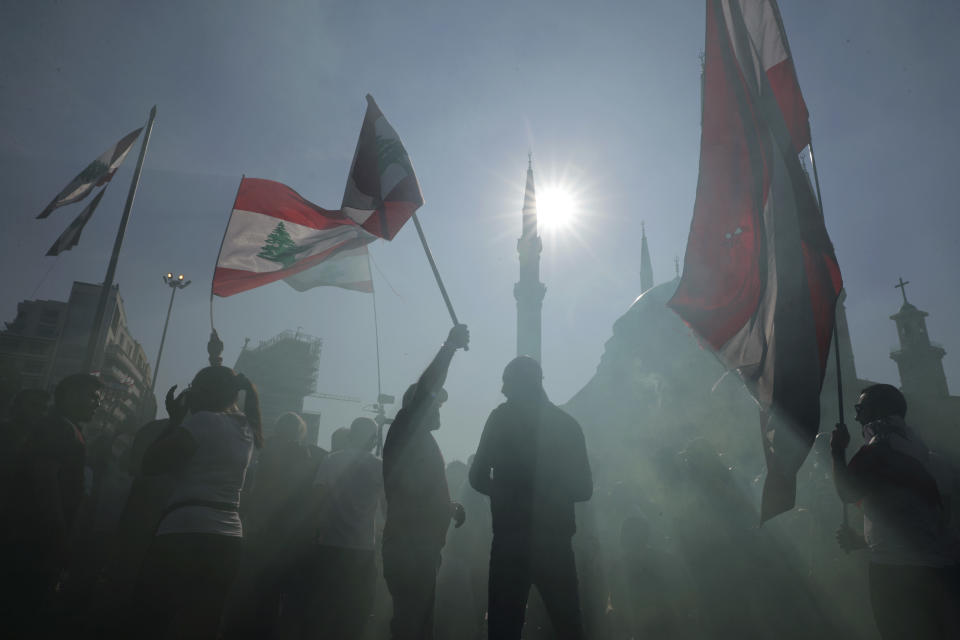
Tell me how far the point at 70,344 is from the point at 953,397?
63040 mm

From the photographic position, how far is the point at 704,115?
13.3 feet

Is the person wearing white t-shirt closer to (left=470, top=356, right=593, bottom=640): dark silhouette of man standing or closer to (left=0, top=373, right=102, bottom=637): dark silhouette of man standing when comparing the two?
(left=470, top=356, right=593, bottom=640): dark silhouette of man standing

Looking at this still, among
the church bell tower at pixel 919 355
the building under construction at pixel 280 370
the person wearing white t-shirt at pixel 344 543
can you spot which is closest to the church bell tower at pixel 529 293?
the church bell tower at pixel 919 355

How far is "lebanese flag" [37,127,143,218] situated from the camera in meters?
7.50

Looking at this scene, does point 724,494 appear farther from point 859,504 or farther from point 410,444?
point 410,444

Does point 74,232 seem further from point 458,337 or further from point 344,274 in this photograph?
point 458,337

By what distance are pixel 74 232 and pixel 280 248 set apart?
4.62 meters

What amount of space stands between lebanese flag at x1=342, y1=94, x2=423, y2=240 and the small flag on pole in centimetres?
510

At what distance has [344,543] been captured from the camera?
3.67 m

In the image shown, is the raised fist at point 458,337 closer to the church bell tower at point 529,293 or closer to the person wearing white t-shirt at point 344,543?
the person wearing white t-shirt at point 344,543

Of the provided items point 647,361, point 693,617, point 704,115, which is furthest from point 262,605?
point 647,361

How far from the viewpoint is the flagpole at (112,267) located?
286 inches

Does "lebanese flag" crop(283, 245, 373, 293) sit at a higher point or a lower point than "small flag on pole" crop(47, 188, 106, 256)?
lower

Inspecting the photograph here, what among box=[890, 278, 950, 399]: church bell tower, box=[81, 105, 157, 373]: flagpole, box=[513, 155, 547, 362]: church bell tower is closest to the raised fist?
box=[81, 105, 157, 373]: flagpole
